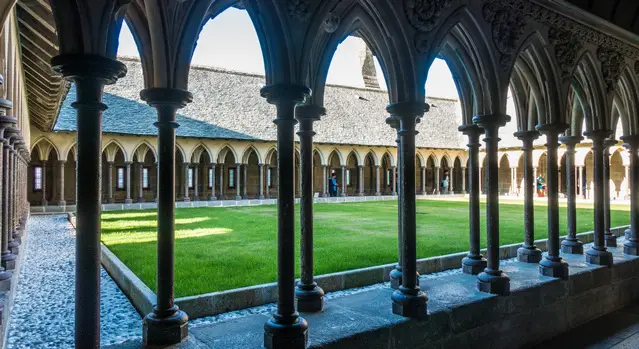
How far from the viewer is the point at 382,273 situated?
20.6 ft

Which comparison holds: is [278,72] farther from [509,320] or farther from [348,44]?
[348,44]

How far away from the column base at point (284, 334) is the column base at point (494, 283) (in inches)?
88.4

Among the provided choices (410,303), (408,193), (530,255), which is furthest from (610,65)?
(410,303)

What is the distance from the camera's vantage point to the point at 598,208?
618 centimetres

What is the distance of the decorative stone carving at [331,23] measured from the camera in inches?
161

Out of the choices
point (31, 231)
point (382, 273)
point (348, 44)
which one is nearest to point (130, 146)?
point (31, 231)

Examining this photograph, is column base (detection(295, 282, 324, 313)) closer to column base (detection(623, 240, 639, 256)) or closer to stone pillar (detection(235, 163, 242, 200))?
column base (detection(623, 240, 639, 256))

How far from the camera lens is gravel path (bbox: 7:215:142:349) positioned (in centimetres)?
419

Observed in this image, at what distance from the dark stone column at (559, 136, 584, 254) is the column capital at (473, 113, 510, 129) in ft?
7.02

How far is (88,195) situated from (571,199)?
6269 mm

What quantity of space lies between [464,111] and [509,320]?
2.58 m

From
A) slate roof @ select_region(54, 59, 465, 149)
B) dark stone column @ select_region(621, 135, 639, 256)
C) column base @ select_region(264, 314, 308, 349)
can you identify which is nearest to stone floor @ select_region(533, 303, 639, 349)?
dark stone column @ select_region(621, 135, 639, 256)

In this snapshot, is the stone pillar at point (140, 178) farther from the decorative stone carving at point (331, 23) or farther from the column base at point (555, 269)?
the column base at point (555, 269)

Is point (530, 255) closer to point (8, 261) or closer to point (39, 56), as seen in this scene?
point (8, 261)
